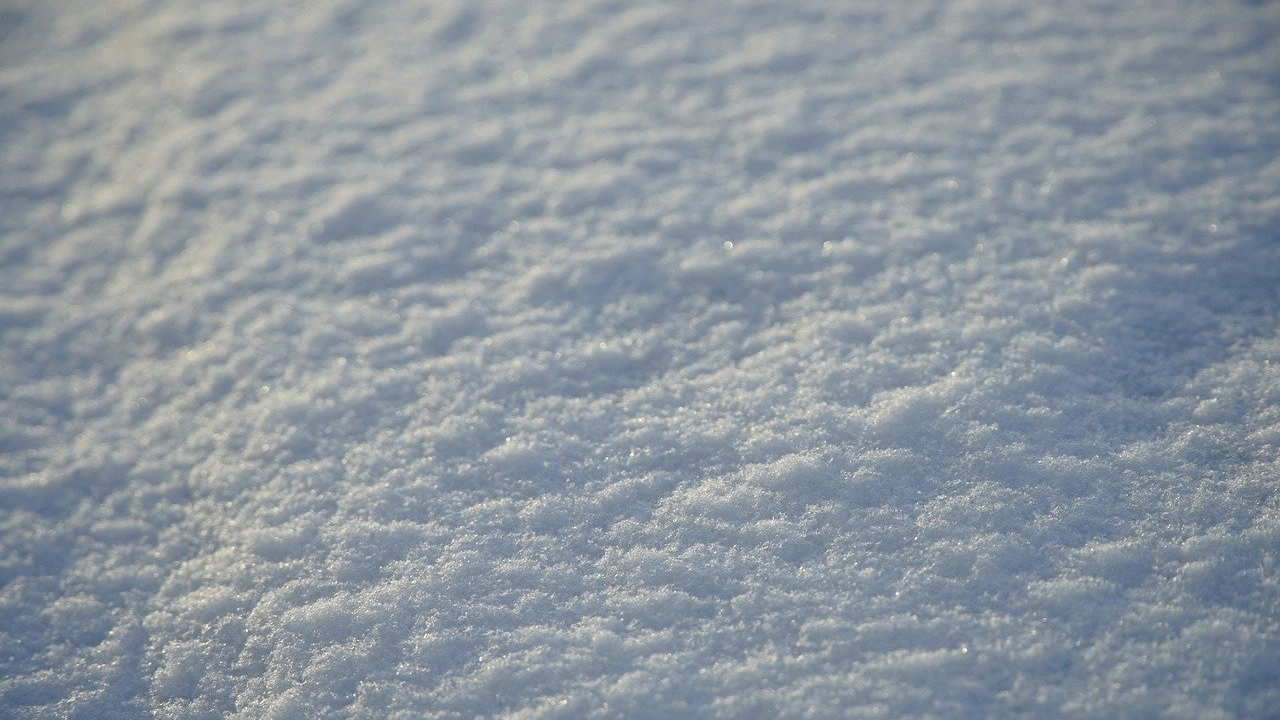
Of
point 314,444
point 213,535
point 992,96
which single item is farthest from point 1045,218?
point 213,535

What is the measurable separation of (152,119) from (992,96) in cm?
238

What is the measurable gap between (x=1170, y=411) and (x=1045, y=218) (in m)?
0.60

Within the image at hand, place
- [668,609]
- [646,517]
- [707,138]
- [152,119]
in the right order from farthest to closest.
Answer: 1. [152,119]
2. [707,138]
3. [646,517]
4. [668,609]

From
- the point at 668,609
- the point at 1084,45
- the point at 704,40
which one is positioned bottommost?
the point at 668,609

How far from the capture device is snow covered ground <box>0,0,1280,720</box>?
1.58 metres

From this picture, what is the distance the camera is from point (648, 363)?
2.08 m

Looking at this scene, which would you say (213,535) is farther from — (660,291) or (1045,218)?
(1045,218)

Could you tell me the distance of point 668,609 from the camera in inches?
64.1

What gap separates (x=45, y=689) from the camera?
5.60ft

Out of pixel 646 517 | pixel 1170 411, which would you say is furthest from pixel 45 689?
pixel 1170 411

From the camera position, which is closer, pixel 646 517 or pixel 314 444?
pixel 646 517

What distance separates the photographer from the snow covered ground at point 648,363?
5.20 ft

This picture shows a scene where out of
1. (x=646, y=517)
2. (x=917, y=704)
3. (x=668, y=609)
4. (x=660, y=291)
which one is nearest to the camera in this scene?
(x=917, y=704)

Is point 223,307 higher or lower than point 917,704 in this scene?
higher
